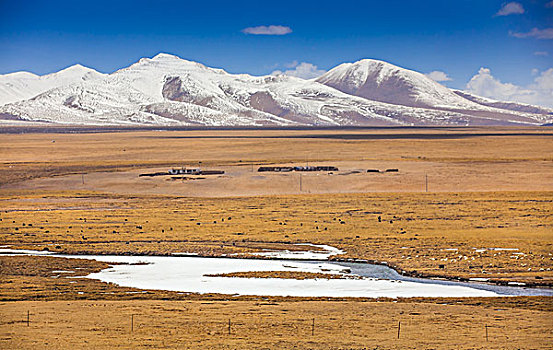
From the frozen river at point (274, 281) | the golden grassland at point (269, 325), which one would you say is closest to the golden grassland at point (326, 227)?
the frozen river at point (274, 281)

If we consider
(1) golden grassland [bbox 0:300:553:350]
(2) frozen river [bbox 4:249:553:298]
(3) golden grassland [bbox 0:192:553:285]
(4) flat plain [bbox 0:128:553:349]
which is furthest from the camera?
(3) golden grassland [bbox 0:192:553:285]

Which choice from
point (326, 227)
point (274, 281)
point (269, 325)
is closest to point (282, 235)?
point (326, 227)

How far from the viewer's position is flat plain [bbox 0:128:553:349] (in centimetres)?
2667

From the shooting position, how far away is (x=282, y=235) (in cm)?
5159

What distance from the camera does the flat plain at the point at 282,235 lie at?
26.7 meters

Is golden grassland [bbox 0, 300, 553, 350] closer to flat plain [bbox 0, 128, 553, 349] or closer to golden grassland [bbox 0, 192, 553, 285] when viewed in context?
flat plain [bbox 0, 128, 553, 349]

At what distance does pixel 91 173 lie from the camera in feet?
310

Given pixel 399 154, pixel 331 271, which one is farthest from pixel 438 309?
pixel 399 154

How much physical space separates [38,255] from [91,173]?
168 ft

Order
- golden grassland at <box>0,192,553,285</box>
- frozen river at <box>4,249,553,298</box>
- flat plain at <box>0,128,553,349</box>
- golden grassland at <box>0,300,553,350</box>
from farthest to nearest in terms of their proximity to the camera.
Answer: golden grassland at <box>0,192,553,285</box>
frozen river at <box>4,249,553,298</box>
flat plain at <box>0,128,553,349</box>
golden grassland at <box>0,300,553,350</box>

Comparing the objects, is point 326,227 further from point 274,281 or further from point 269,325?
point 269,325

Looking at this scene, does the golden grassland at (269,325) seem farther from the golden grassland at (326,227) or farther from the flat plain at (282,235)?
the golden grassland at (326,227)

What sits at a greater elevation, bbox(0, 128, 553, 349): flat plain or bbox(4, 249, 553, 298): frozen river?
bbox(0, 128, 553, 349): flat plain

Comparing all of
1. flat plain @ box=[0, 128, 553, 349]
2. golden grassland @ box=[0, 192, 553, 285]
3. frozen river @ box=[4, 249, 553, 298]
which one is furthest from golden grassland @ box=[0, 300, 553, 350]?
golden grassland @ box=[0, 192, 553, 285]
